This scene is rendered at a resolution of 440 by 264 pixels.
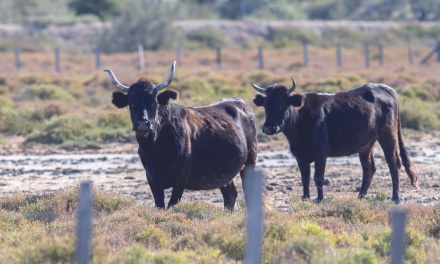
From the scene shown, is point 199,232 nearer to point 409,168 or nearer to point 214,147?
point 214,147

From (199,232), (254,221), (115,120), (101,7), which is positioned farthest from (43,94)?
(101,7)

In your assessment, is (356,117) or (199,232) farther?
(356,117)

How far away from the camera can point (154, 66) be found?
32469 mm

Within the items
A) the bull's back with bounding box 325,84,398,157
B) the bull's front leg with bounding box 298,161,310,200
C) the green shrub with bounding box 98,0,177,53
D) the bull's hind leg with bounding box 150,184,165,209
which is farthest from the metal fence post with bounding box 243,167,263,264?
the green shrub with bounding box 98,0,177,53

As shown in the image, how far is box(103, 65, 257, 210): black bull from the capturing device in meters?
7.39

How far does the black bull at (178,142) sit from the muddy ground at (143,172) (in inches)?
47.5

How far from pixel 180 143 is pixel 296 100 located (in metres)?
2.60

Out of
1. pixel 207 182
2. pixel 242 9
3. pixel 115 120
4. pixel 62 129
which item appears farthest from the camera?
pixel 242 9

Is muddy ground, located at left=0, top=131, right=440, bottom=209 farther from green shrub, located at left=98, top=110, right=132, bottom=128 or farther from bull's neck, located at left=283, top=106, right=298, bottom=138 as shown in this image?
green shrub, located at left=98, top=110, right=132, bottom=128

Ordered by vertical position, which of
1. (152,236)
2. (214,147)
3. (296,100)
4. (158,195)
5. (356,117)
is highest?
(296,100)

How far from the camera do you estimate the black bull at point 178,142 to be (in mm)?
7391

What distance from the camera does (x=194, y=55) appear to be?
38.5 metres

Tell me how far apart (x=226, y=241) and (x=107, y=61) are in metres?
29.8

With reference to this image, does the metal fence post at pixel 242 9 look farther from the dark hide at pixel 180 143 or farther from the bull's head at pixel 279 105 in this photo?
the dark hide at pixel 180 143
